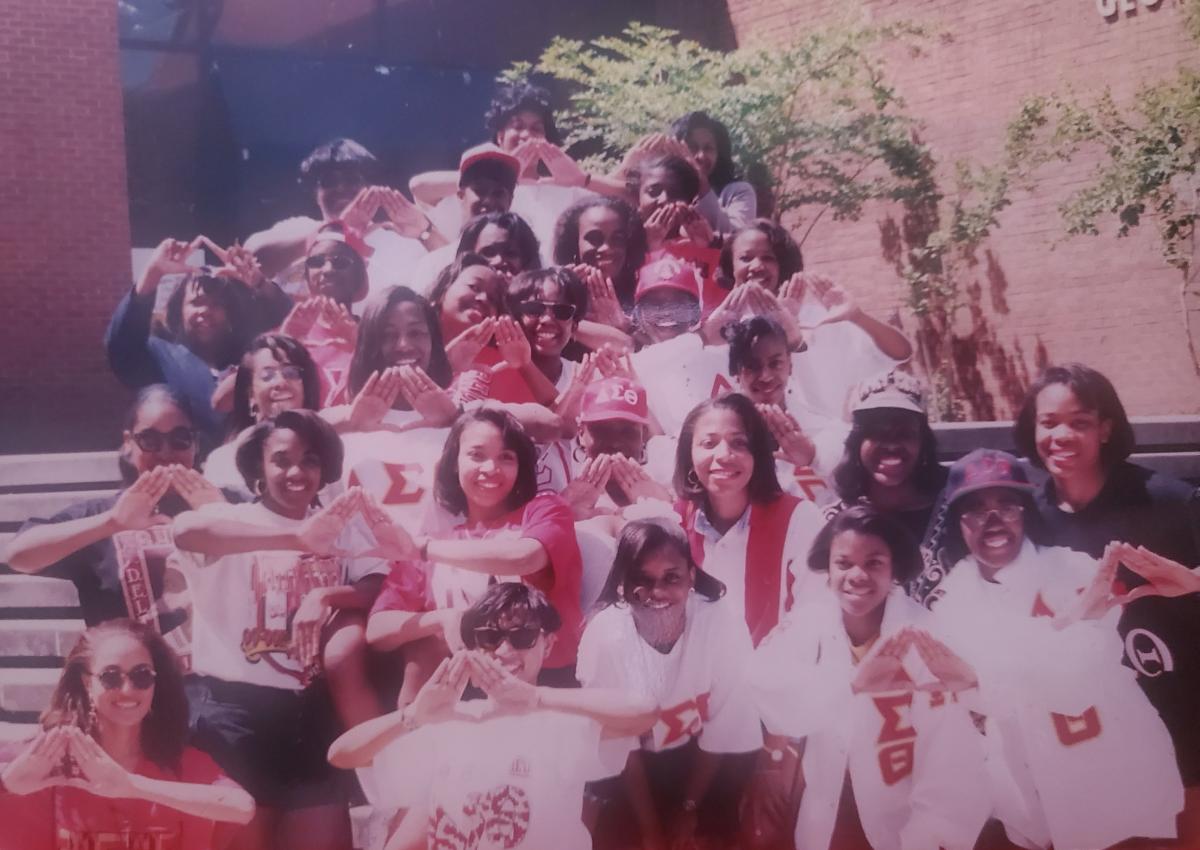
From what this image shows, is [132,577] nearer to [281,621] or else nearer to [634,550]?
[281,621]

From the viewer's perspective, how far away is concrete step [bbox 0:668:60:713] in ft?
8.42

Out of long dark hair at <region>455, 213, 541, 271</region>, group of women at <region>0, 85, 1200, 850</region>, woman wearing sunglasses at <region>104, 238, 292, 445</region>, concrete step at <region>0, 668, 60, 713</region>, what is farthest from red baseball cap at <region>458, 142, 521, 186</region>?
concrete step at <region>0, 668, 60, 713</region>

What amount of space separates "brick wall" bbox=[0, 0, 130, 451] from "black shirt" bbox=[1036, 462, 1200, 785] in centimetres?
266

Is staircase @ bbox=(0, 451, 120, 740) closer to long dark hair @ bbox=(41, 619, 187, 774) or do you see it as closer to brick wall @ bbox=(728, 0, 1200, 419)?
long dark hair @ bbox=(41, 619, 187, 774)

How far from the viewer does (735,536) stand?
268 centimetres

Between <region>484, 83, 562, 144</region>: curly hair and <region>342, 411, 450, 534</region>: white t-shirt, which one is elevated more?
<region>484, 83, 562, 144</region>: curly hair

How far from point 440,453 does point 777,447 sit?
0.91m

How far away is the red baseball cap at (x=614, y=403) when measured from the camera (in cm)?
268

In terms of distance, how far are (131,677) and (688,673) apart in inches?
55.7

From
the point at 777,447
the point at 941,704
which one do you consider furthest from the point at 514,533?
the point at 941,704

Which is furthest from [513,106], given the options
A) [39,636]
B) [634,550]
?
[39,636]

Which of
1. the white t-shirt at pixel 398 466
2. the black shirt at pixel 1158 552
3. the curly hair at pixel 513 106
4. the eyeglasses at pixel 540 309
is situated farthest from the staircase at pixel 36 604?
the black shirt at pixel 1158 552

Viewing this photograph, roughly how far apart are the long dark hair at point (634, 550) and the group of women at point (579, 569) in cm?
1

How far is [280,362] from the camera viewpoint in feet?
8.48
